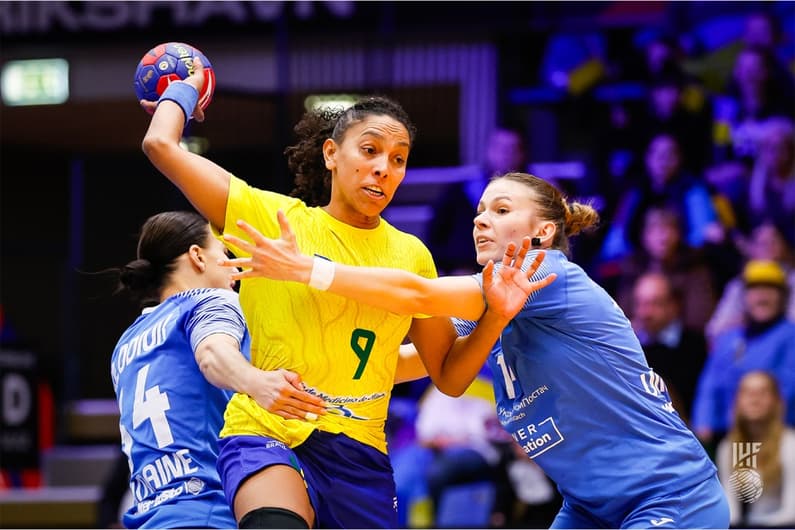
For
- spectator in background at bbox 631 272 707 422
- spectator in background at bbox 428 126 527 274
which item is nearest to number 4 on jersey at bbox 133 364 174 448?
spectator in background at bbox 631 272 707 422

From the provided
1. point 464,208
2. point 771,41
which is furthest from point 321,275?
point 771,41

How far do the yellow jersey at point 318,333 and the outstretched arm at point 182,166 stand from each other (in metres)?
0.04

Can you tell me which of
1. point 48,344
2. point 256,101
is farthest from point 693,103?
point 48,344

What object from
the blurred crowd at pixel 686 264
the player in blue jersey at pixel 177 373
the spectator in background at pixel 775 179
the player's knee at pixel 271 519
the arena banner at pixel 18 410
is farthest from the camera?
the arena banner at pixel 18 410

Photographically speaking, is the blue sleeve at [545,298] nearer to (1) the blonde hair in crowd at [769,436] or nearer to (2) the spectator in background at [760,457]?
(2) the spectator in background at [760,457]

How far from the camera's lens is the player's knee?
297 centimetres

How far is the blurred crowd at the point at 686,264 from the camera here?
7.05 m

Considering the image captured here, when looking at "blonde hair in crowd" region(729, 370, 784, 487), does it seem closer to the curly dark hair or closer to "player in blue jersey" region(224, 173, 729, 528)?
"player in blue jersey" region(224, 173, 729, 528)

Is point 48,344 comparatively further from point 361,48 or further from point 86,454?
point 361,48

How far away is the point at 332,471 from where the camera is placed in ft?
10.8

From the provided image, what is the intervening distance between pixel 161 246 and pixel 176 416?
64cm

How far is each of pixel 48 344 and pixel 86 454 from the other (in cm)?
287

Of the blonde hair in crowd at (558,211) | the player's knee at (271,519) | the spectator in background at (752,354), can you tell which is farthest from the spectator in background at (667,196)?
the player's knee at (271,519)

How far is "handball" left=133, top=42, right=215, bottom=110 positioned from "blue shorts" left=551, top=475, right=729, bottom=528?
5.83 ft
